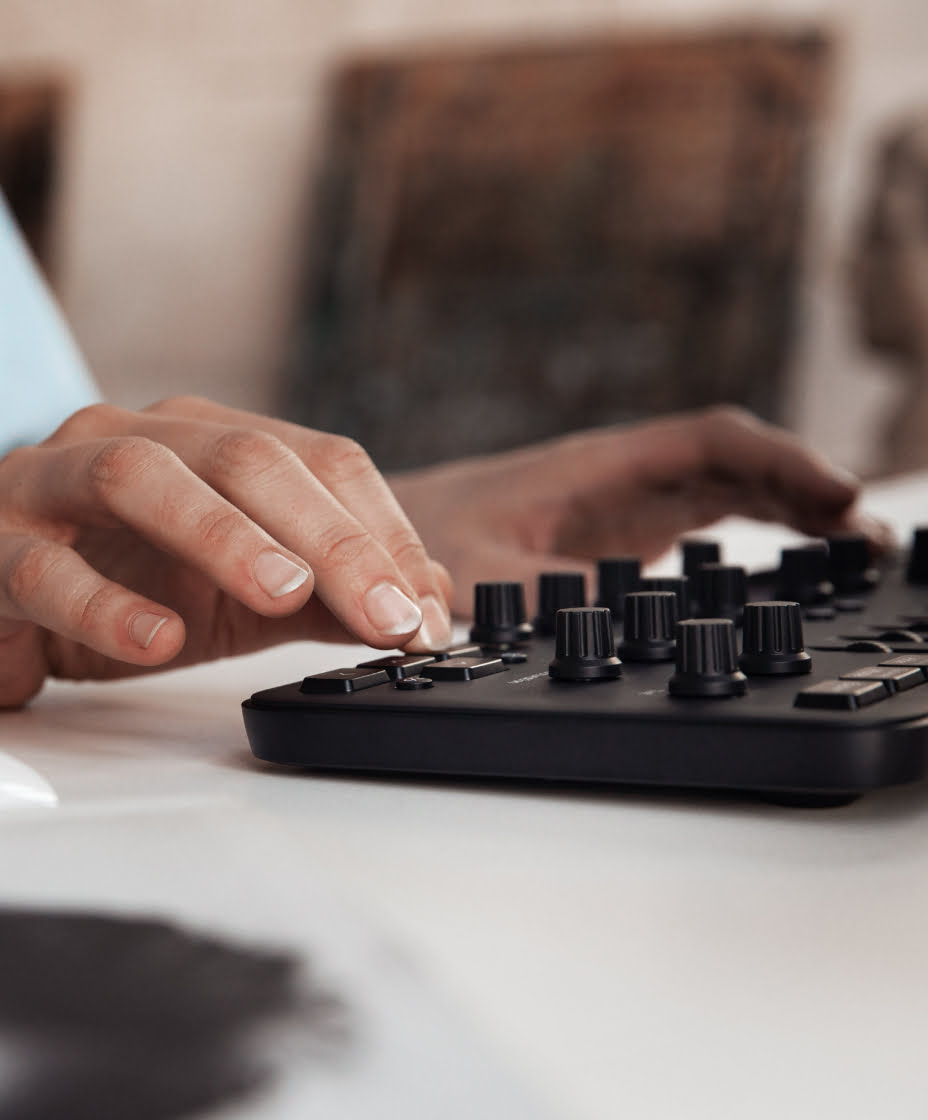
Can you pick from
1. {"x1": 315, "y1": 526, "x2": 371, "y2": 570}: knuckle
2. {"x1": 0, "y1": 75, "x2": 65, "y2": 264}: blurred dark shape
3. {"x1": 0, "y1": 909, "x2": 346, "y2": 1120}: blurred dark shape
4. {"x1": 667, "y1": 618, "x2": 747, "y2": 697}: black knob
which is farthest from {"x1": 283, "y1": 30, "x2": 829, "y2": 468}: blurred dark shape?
{"x1": 0, "y1": 909, "x2": 346, "y2": 1120}: blurred dark shape

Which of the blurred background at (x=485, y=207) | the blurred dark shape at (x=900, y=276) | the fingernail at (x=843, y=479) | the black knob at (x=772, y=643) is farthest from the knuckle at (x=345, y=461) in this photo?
the blurred dark shape at (x=900, y=276)

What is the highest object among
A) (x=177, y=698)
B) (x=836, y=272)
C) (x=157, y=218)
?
(x=157, y=218)

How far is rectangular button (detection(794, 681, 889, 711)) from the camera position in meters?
0.34

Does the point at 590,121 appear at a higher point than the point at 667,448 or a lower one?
higher

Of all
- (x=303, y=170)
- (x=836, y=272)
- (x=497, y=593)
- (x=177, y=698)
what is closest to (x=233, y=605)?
(x=177, y=698)

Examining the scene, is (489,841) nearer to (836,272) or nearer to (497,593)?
(497,593)

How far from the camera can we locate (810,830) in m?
0.34

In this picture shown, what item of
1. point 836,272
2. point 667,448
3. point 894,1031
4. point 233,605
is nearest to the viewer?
point 894,1031

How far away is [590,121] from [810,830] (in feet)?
15.8

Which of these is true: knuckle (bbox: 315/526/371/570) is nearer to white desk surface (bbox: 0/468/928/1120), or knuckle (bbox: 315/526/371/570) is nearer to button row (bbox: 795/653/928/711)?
white desk surface (bbox: 0/468/928/1120)

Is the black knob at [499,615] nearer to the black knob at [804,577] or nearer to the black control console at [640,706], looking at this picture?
the black control console at [640,706]

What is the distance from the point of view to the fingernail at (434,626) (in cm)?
51

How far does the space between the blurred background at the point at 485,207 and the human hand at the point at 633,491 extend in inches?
134

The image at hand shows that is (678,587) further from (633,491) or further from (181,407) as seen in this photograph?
(633,491)
